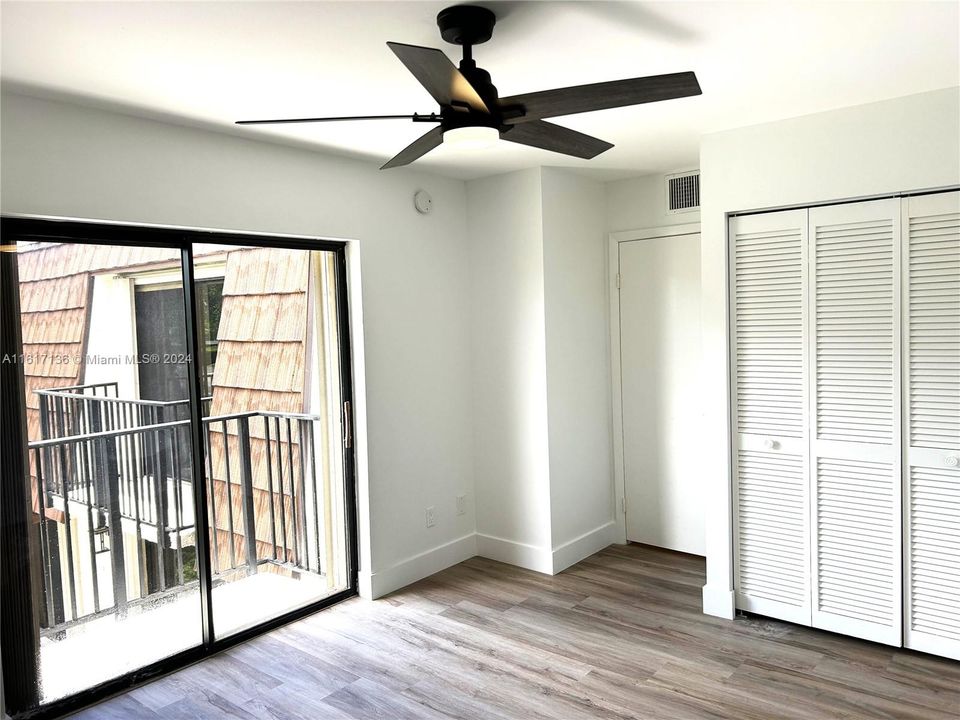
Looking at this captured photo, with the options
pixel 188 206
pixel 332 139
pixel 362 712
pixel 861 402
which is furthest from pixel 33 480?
pixel 861 402

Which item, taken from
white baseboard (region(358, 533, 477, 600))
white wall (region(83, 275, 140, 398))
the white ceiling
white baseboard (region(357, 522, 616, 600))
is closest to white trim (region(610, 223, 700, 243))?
the white ceiling

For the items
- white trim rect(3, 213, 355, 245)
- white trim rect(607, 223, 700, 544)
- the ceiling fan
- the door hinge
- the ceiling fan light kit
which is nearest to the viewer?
the ceiling fan

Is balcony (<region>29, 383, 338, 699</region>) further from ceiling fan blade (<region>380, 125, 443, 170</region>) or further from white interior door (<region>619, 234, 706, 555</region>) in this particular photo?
white interior door (<region>619, 234, 706, 555</region>)

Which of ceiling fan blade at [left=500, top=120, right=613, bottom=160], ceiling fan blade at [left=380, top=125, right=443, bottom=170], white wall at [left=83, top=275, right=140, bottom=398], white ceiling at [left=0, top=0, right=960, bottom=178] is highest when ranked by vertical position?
white ceiling at [left=0, top=0, right=960, bottom=178]

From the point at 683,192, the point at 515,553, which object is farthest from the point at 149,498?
the point at 683,192

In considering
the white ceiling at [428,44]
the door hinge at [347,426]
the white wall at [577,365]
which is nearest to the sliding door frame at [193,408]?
the door hinge at [347,426]

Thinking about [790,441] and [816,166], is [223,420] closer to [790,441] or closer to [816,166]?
[790,441]

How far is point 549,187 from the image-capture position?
427cm

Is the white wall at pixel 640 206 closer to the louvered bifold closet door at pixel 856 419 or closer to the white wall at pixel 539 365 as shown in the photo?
the white wall at pixel 539 365

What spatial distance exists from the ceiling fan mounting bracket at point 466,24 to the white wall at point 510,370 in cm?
208

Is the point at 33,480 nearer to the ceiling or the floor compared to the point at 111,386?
nearer to the floor

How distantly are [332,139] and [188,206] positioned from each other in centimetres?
75

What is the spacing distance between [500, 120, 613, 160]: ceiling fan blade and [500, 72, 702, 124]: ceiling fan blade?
0.14 meters

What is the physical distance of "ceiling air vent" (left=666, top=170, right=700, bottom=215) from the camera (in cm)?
438
